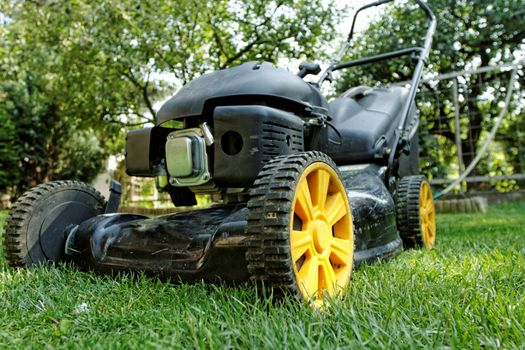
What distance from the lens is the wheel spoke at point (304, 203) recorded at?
1396 mm

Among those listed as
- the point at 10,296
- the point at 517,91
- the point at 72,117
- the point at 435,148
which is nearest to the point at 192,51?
the point at 72,117

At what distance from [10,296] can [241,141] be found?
0.91m

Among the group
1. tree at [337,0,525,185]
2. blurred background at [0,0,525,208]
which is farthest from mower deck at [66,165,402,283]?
tree at [337,0,525,185]

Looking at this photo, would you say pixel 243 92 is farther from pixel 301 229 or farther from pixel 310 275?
pixel 310 275

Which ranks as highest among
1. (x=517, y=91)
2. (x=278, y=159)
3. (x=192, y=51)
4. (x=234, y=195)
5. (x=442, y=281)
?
(x=192, y=51)

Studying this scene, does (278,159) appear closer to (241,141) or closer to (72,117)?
(241,141)

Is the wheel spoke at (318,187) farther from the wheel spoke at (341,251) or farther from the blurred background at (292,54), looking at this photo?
the blurred background at (292,54)

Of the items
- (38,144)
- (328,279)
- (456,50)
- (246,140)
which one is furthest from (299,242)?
(38,144)

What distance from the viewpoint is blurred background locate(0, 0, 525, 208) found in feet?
21.0

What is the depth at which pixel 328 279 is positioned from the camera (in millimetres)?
1502

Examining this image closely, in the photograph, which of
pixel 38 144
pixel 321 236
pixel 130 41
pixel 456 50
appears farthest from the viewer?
pixel 38 144

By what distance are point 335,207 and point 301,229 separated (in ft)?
0.67

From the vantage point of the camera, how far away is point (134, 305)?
1444mm

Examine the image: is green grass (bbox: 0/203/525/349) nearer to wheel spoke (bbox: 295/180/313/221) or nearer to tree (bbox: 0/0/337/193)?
wheel spoke (bbox: 295/180/313/221)
